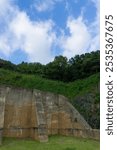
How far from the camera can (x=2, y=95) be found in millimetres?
15203

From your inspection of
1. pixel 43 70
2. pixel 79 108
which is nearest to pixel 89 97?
pixel 79 108

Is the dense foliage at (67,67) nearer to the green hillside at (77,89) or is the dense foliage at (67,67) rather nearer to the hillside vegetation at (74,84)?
the hillside vegetation at (74,84)

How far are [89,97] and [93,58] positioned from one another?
952 cm

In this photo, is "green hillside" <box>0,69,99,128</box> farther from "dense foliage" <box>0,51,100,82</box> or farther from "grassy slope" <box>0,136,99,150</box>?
"dense foliage" <box>0,51,100,82</box>

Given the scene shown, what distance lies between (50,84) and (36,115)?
896cm

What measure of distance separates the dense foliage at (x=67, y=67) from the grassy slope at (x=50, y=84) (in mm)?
4868

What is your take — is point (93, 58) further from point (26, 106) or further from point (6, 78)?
point (26, 106)

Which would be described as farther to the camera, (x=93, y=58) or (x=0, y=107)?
(x=93, y=58)

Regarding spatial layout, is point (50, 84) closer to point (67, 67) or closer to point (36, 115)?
point (67, 67)

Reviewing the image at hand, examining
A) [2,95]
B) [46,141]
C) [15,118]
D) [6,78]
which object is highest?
[6,78]

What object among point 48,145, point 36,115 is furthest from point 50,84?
point 48,145

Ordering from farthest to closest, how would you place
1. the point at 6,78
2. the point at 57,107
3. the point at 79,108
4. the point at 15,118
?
the point at 6,78
the point at 79,108
the point at 57,107
the point at 15,118

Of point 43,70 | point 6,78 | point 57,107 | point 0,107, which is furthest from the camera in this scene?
point 43,70

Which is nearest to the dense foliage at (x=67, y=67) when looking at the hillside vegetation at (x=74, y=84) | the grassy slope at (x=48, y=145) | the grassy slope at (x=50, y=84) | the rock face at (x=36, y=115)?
the hillside vegetation at (x=74, y=84)
